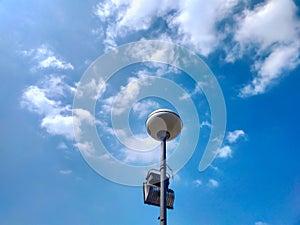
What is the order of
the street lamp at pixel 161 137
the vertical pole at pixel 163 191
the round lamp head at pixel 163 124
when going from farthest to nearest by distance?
1. the round lamp head at pixel 163 124
2. the street lamp at pixel 161 137
3. the vertical pole at pixel 163 191

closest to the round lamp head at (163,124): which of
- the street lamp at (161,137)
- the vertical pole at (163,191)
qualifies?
the street lamp at (161,137)

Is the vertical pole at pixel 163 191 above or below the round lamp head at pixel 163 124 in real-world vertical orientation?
below

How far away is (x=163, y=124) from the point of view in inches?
297

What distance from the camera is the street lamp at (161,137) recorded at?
275 inches

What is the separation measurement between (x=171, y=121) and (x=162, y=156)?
0.91 meters

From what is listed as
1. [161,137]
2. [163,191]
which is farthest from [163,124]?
[163,191]

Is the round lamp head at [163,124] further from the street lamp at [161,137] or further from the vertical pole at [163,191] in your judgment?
the vertical pole at [163,191]

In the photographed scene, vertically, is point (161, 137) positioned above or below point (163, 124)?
below

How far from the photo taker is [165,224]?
20.4 ft

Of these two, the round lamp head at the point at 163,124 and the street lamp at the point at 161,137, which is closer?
the street lamp at the point at 161,137

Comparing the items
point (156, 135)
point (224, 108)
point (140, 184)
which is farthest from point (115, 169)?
point (224, 108)

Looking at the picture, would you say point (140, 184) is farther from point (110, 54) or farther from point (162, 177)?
point (110, 54)

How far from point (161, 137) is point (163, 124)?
0.33 metres

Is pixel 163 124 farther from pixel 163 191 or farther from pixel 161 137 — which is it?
pixel 163 191
